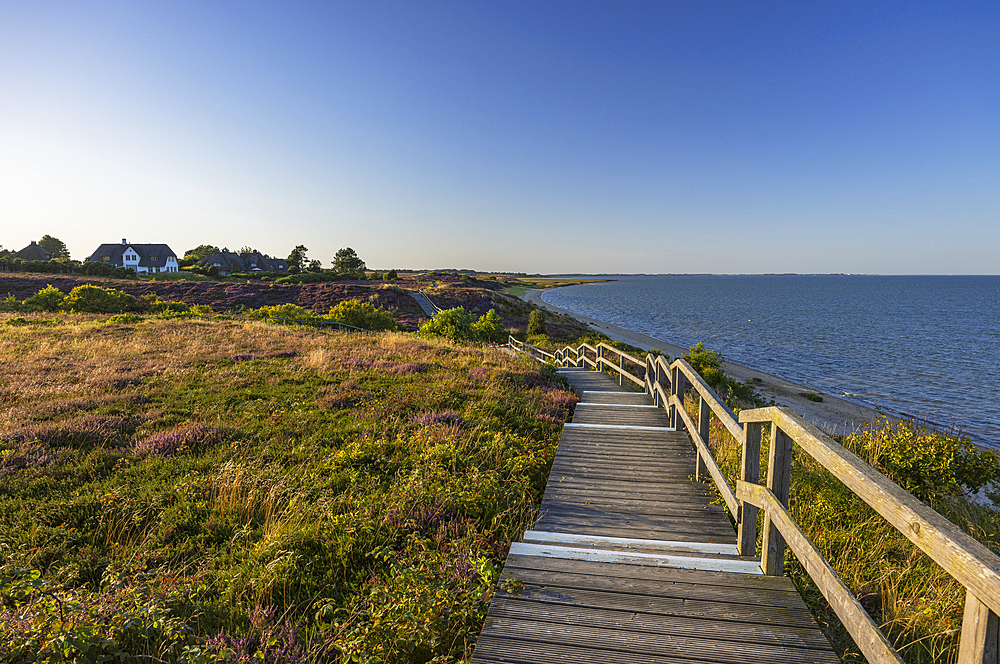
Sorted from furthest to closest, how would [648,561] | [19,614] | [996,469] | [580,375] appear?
[580,375], [996,469], [648,561], [19,614]

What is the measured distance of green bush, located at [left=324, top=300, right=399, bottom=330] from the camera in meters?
28.6

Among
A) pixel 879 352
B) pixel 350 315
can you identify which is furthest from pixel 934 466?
pixel 879 352

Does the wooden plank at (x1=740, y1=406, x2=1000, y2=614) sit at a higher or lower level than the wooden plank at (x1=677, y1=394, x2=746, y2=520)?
higher

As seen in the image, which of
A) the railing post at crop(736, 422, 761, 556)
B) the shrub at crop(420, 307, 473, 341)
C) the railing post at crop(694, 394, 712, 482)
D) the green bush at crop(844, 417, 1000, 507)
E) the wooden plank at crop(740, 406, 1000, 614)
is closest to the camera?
the wooden plank at crop(740, 406, 1000, 614)

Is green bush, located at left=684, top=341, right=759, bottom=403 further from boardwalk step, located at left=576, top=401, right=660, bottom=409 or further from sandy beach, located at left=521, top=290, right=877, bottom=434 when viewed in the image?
boardwalk step, located at left=576, top=401, right=660, bottom=409

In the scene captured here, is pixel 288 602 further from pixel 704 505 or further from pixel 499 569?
pixel 704 505

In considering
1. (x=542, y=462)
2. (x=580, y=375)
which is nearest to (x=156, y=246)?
(x=580, y=375)

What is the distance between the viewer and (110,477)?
529cm

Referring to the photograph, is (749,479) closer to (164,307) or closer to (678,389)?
(678,389)

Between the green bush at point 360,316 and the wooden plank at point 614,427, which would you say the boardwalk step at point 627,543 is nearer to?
the wooden plank at point 614,427

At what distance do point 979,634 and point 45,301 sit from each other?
40.8 metres

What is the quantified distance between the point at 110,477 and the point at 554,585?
554 centimetres

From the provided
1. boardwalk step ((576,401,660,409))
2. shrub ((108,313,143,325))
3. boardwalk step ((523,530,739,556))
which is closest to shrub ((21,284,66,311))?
shrub ((108,313,143,325))

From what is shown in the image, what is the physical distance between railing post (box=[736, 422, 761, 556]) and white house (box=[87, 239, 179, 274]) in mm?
96708
